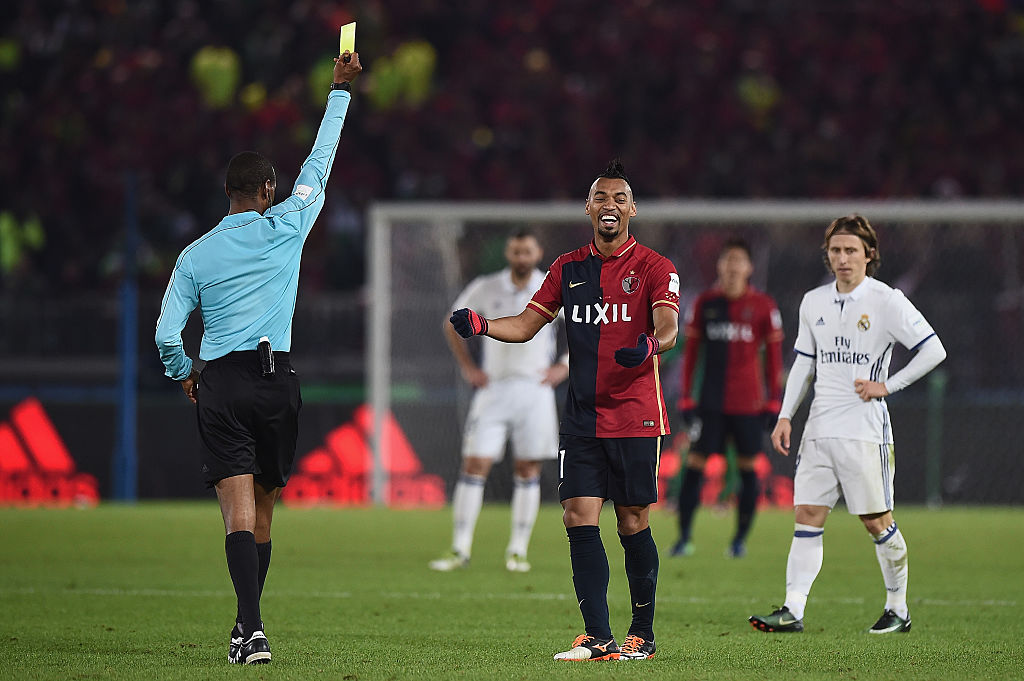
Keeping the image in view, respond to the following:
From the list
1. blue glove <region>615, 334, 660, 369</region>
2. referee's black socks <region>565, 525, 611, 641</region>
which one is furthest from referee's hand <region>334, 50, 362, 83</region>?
referee's black socks <region>565, 525, 611, 641</region>

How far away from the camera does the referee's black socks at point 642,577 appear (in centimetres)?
523

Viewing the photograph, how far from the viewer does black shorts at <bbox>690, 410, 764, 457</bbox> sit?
9.59 m

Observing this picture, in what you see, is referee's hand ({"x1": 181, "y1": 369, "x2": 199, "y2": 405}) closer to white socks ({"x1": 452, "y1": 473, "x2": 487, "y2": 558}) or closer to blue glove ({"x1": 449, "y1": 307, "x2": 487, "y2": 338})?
blue glove ({"x1": 449, "y1": 307, "x2": 487, "y2": 338})

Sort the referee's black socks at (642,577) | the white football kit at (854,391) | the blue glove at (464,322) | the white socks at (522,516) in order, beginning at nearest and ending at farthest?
1. the blue glove at (464,322)
2. the referee's black socks at (642,577)
3. the white football kit at (854,391)
4. the white socks at (522,516)

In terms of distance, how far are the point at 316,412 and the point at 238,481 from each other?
8.85 m

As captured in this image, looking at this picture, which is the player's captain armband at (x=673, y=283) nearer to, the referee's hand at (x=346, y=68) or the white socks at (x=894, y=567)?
the referee's hand at (x=346, y=68)

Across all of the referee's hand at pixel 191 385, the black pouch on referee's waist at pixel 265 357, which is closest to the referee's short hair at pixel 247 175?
the black pouch on referee's waist at pixel 265 357

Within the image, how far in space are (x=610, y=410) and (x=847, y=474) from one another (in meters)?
1.40

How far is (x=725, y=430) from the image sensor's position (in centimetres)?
970

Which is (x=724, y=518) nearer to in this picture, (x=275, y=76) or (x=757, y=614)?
(x=757, y=614)

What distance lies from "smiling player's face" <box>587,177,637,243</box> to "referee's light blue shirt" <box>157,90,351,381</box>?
105cm

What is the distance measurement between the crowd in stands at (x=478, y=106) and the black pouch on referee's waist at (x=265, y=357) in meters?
12.4

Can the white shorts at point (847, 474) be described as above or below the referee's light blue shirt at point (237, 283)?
below

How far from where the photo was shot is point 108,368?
47.6ft
